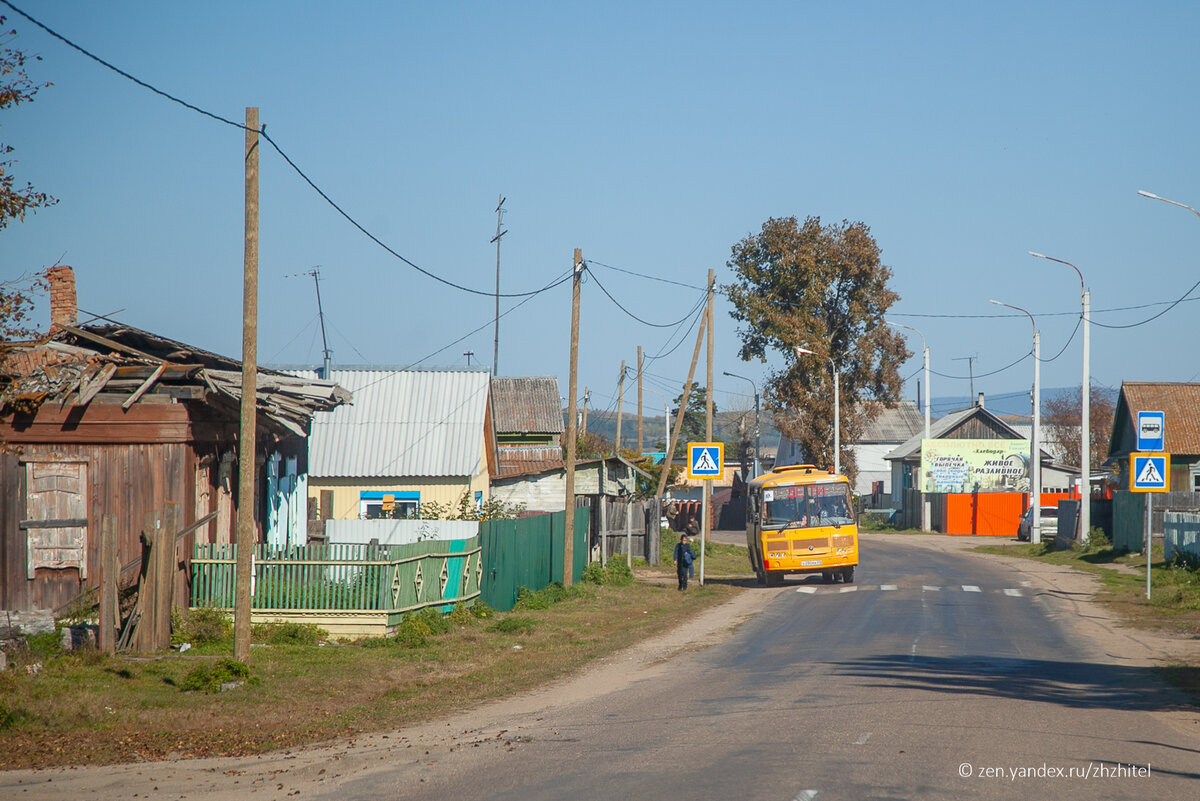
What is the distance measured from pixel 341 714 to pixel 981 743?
6.47 metres

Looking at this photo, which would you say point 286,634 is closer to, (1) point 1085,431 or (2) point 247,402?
(2) point 247,402

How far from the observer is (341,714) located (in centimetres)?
1220

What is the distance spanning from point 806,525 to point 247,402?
17670mm

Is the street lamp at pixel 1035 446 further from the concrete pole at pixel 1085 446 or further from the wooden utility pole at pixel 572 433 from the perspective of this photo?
the wooden utility pole at pixel 572 433

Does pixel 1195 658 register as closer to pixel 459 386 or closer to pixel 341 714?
pixel 341 714

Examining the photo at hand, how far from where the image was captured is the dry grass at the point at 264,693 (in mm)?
10625

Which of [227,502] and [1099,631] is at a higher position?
[227,502]

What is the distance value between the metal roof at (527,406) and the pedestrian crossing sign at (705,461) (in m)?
29.2

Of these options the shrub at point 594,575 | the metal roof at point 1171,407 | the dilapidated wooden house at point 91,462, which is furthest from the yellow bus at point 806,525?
the metal roof at point 1171,407

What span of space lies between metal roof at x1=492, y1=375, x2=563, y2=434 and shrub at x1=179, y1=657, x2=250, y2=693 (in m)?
42.4

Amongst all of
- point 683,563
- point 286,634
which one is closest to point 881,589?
point 683,563

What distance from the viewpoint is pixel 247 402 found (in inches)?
562

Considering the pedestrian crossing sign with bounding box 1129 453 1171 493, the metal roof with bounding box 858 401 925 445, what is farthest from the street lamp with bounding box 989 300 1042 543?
the metal roof with bounding box 858 401 925 445

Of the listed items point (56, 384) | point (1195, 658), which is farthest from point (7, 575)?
point (1195, 658)
